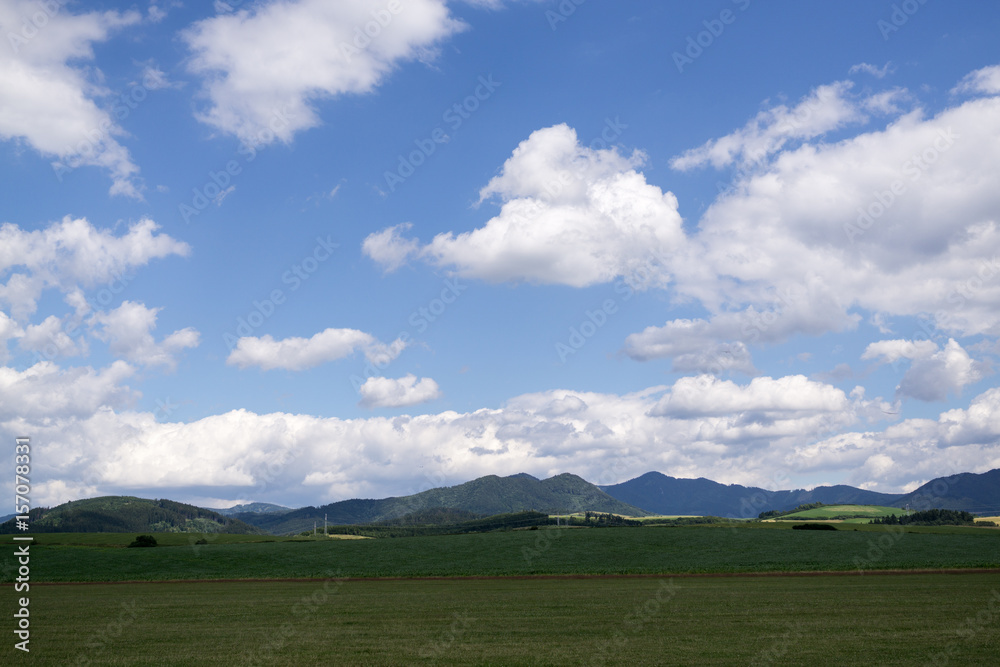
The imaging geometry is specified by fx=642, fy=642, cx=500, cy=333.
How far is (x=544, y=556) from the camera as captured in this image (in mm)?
70438

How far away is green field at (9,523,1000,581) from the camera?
58.7 m

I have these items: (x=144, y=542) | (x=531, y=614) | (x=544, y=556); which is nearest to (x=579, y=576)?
(x=544, y=556)

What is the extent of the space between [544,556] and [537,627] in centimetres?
4914

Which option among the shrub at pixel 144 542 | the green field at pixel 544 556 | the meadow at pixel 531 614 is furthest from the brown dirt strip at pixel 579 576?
the shrub at pixel 144 542

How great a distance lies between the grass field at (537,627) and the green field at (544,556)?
2272 cm

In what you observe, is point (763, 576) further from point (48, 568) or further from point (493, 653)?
point (48, 568)

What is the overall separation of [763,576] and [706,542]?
2813cm

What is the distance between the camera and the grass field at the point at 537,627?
59.1 feet

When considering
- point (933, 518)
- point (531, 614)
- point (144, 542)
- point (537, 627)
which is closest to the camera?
point (537, 627)

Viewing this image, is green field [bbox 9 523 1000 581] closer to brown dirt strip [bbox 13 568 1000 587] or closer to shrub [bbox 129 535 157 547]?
brown dirt strip [bbox 13 568 1000 587]

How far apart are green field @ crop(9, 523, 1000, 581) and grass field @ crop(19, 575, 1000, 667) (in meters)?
22.7

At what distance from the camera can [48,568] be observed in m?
62.8

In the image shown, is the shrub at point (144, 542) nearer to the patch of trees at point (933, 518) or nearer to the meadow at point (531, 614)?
the meadow at point (531, 614)

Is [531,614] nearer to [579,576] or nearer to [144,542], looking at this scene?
[579,576]
